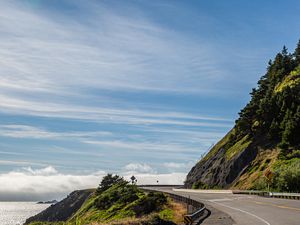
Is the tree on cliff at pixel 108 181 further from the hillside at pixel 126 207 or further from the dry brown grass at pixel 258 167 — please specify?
the dry brown grass at pixel 258 167

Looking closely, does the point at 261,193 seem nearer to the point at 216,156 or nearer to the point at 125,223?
the point at 125,223

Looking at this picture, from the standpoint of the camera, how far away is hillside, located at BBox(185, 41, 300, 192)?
68188 millimetres

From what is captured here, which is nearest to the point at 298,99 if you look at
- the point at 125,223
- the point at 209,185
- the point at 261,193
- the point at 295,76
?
the point at 295,76

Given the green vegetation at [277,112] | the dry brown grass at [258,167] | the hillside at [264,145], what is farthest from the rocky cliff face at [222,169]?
the green vegetation at [277,112]

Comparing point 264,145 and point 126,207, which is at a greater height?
point 264,145

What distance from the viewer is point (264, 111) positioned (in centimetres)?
8888

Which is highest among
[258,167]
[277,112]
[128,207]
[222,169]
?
[277,112]

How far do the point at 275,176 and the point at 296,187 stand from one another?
279 inches

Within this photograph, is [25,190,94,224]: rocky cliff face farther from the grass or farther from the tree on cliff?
the grass

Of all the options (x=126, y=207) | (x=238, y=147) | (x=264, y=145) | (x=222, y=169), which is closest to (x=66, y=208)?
(x=222, y=169)

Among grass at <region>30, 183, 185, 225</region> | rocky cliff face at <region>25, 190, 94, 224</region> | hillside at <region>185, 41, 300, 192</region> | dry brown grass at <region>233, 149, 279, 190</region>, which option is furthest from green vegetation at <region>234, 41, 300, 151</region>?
rocky cliff face at <region>25, 190, 94, 224</region>

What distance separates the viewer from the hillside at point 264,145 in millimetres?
68188

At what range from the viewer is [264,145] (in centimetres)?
8506

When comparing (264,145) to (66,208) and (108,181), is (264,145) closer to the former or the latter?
(108,181)
